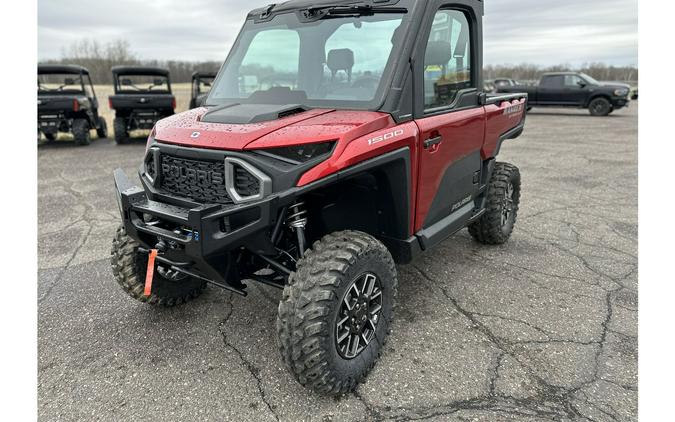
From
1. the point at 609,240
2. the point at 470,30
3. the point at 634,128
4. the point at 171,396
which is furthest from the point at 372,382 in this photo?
the point at 634,128

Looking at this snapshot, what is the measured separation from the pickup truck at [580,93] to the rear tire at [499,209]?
16.3 m

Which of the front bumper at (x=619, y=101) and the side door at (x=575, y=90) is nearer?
the front bumper at (x=619, y=101)

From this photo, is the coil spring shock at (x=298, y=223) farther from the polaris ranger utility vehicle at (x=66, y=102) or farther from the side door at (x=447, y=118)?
the polaris ranger utility vehicle at (x=66, y=102)

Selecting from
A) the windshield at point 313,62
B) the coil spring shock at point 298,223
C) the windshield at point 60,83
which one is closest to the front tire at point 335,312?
the coil spring shock at point 298,223

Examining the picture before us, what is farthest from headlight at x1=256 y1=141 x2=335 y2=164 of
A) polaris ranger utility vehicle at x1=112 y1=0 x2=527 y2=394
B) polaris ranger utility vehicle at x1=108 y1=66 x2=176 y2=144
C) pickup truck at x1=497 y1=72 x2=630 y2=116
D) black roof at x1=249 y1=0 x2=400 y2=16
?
pickup truck at x1=497 y1=72 x2=630 y2=116

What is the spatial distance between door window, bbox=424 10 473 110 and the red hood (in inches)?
24.6

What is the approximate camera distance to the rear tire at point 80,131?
1244 cm

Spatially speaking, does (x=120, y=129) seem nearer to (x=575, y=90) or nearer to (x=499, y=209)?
(x=499, y=209)

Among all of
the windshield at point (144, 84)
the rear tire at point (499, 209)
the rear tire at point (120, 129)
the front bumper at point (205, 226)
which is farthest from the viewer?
the windshield at point (144, 84)

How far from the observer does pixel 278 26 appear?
11.3 ft

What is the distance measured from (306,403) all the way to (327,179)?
1244 millimetres

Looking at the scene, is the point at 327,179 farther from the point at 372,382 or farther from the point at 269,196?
the point at 372,382

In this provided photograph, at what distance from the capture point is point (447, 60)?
131 inches

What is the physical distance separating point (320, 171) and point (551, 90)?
67.6ft
